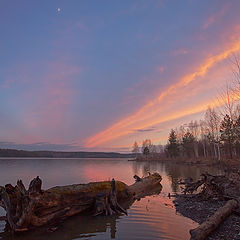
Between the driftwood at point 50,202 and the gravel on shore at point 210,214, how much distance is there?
138 inches

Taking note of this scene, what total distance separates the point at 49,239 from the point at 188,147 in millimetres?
88983

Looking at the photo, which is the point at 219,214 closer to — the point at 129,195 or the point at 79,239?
the point at 79,239

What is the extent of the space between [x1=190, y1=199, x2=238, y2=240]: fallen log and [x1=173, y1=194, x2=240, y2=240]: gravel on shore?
18 cm

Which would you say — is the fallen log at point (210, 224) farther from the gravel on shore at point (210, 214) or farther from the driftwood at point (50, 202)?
the driftwood at point (50, 202)

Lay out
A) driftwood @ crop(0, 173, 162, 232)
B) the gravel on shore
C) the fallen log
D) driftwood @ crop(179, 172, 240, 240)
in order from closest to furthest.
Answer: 1. the fallen log
2. driftwood @ crop(179, 172, 240, 240)
3. the gravel on shore
4. driftwood @ crop(0, 173, 162, 232)

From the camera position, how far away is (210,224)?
7.73 meters

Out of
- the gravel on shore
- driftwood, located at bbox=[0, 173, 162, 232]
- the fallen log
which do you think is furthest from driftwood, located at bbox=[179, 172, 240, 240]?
driftwood, located at bbox=[0, 173, 162, 232]

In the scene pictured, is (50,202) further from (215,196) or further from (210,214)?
(215,196)

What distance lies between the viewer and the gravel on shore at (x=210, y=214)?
7520 millimetres

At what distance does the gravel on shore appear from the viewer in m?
7.52

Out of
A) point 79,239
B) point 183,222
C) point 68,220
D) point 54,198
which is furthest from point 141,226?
point 54,198

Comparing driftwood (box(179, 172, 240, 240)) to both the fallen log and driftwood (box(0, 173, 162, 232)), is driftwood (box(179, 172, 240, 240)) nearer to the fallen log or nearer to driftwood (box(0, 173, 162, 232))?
the fallen log

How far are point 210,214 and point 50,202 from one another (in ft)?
26.4

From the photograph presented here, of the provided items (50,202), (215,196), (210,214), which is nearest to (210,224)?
(210,214)
